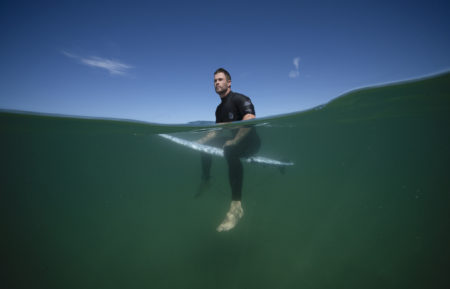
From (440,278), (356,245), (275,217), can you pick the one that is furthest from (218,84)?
(440,278)

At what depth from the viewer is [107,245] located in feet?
17.0

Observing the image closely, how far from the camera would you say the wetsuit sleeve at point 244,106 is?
13.6ft

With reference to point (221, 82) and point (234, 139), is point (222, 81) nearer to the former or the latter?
point (221, 82)

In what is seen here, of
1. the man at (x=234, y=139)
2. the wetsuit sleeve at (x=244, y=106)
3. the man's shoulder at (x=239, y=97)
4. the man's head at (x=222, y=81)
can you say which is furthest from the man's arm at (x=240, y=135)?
the man's head at (x=222, y=81)

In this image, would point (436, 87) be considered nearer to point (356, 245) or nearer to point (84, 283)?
point (356, 245)

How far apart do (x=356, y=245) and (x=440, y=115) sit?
15682mm

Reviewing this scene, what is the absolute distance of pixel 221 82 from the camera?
4.56 metres

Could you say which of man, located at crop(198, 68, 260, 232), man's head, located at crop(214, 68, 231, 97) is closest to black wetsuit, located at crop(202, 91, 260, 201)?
man, located at crop(198, 68, 260, 232)

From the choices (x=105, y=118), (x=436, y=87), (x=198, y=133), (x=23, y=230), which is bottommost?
(x=23, y=230)

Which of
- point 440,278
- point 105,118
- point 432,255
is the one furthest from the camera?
point 105,118

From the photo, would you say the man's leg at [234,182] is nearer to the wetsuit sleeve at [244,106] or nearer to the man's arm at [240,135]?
the man's arm at [240,135]

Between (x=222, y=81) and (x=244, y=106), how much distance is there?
3.15ft

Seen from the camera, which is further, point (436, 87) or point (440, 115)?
point (440, 115)

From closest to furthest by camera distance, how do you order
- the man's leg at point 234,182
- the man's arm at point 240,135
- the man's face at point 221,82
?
the man's leg at point 234,182 → the man's arm at point 240,135 → the man's face at point 221,82
